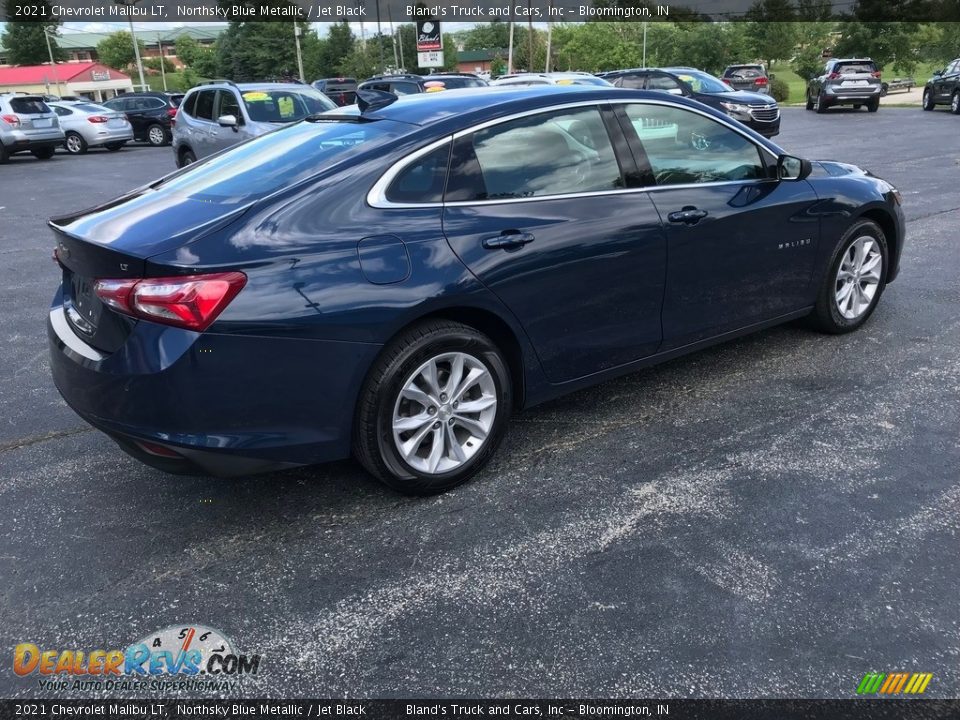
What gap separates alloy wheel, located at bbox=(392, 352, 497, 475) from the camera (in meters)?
3.38

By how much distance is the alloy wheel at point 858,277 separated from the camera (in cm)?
509

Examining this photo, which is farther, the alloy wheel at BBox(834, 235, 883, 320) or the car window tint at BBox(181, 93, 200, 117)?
the car window tint at BBox(181, 93, 200, 117)

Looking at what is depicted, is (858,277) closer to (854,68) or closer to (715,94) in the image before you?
(715,94)

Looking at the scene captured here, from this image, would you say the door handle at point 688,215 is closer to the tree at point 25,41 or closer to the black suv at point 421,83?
the black suv at point 421,83

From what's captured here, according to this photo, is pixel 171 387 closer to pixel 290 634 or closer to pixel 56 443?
pixel 290 634

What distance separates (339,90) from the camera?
26.5m

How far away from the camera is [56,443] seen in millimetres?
4094

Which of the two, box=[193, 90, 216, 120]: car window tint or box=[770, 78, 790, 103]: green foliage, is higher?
box=[193, 90, 216, 120]: car window tint

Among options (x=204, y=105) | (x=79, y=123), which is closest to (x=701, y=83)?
(x=204, y=105)

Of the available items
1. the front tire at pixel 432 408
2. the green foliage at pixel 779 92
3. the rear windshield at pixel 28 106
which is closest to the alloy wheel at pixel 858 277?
the front tire at pixel 432 408

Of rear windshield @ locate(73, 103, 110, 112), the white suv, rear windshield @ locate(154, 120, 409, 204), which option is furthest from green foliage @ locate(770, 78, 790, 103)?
rear windshield @ locate(154, 120, 409, 204)

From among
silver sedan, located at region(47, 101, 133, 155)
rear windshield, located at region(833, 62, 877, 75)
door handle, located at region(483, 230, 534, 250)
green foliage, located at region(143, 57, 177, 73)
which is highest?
door handle, located at region(483, 230, 534, 250)

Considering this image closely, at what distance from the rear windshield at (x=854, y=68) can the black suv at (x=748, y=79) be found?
2633mm

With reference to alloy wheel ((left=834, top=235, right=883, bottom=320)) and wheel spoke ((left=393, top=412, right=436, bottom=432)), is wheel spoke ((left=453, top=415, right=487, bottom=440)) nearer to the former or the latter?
wheel spoke ((left=393, top=412, right=436, bottom=432))
